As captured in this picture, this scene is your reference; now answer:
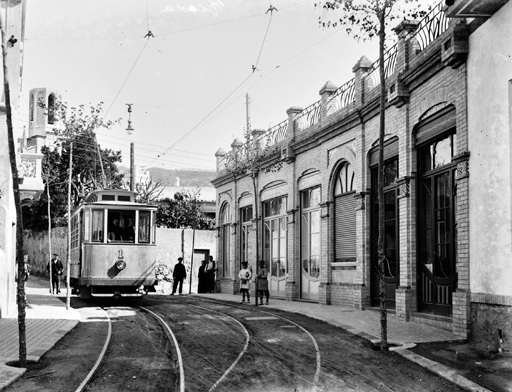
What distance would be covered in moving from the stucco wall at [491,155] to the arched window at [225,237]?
20.9 meters

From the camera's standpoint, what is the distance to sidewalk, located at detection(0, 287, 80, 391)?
9273 mm

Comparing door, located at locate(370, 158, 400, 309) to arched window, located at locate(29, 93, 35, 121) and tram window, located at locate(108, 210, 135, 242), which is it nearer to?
tram window, located at locate(108, 210, 135, 242)

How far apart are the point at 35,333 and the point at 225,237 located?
19874mm

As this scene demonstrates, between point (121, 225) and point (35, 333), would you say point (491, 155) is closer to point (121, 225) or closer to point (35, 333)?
point (35, 333)

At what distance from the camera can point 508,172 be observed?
34.6ft

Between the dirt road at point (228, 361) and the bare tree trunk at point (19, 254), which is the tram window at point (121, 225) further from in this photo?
the bare tree trunk at point (19, 254)

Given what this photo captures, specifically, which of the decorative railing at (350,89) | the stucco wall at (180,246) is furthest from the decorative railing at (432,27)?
the stucco wall at (180,246)

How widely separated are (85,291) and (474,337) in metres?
13.7

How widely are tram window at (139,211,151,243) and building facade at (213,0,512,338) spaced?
556 centimetres

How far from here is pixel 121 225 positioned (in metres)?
20.1

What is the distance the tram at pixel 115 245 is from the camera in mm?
19672

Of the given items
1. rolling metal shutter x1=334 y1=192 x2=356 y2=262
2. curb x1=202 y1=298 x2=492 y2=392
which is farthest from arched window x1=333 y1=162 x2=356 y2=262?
curb x1=202 y1=298 x2=492 y2=392

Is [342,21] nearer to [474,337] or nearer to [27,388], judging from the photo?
[474,337]

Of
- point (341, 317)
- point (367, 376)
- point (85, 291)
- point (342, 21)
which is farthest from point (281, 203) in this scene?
point (367, 376)
